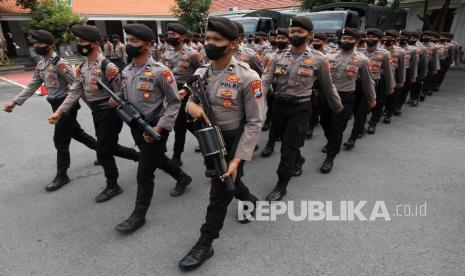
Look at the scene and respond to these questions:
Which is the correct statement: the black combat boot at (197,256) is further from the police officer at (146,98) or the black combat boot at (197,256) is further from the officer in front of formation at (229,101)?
the police officer at (146,98)

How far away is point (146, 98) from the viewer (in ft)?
9.26

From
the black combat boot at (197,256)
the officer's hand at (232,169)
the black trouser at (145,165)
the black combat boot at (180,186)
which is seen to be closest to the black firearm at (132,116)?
the black trouser at (145,165)

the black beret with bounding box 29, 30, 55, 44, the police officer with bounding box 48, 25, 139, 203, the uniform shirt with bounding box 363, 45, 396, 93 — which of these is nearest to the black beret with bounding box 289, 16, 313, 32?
the police officer with bounding box 48, 25, 139, 203

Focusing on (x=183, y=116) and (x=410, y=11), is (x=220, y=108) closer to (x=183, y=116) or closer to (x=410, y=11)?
(x=183, y=116)

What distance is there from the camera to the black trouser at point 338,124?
407 cm

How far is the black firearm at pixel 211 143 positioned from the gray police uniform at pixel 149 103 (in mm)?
654

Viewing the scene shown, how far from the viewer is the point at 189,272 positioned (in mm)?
2471

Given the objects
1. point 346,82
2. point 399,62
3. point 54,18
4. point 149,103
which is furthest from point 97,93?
point 54,18

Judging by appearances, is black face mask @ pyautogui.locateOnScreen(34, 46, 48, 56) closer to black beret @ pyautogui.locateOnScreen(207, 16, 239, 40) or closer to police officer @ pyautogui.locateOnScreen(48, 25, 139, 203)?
police officer @ pyautogui.locateOnScreen(48, 25, 139, 203)

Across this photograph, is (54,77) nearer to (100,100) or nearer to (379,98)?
(100,100)

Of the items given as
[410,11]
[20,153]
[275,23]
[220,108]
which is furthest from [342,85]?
[410,11]

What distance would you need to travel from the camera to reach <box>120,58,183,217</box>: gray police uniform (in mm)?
2771

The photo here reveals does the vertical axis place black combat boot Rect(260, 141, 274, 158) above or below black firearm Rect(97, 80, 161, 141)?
below

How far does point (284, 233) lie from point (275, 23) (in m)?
11.5
